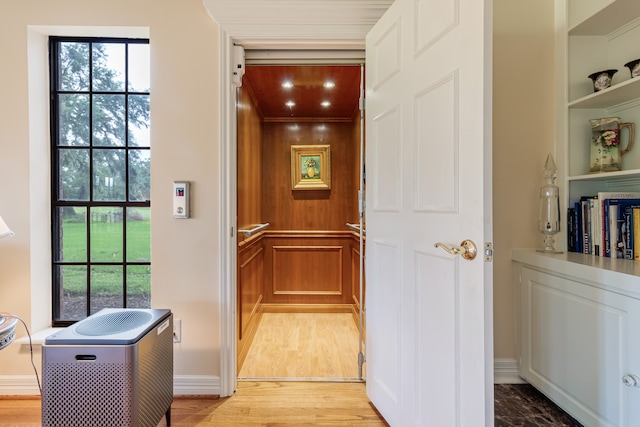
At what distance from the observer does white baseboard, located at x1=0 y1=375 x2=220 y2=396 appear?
1.70 metres

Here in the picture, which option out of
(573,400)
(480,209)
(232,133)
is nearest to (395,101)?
(480,209)

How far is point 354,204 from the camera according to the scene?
3252 mm

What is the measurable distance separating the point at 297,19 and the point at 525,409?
245 cm

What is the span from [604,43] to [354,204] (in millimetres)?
2186

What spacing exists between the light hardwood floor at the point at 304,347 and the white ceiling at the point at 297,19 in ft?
6.87

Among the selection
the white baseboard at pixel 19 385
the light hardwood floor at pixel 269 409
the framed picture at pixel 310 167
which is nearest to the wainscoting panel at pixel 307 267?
the framed picture at pixel 310 167

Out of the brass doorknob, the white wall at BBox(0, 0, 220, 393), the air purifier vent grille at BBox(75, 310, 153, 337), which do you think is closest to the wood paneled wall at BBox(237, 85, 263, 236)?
the white wall at BBox(0, 0, 220, 393)

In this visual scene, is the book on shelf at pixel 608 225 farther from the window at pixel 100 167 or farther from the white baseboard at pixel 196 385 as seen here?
the window at pixel 100 167

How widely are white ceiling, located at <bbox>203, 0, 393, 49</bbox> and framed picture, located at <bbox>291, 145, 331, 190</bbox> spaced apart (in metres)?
1.57

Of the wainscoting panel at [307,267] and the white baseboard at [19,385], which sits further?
the wainscoting panel at [307,267]

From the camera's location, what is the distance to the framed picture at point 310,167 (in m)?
3.26

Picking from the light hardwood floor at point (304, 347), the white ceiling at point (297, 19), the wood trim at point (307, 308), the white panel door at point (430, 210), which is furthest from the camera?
the wood trim at point (307, 308)

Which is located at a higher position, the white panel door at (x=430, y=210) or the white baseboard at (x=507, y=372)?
the white panel door at (x=430, y=210)

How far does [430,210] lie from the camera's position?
3.80 feet
